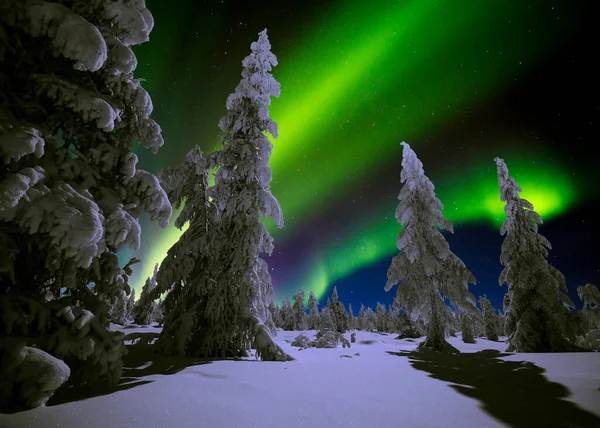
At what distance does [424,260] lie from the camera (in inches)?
586

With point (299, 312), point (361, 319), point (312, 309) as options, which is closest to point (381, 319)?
point (361, 319)

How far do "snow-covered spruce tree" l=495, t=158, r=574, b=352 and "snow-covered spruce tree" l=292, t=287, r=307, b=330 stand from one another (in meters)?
59.2

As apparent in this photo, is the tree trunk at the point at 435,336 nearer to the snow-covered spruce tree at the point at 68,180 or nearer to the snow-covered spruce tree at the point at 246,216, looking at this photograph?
the snow-covered spruce tree at the point at 246,216

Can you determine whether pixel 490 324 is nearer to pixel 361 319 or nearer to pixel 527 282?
pixel 527 282

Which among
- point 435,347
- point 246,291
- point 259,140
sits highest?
point 259,140

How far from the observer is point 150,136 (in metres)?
5.15

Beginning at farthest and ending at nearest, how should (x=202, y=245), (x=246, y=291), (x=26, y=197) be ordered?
(x=202, y=245) < (x=246, y=291) < (x=26, y=197)

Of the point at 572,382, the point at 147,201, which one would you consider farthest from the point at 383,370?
the point at 147,201

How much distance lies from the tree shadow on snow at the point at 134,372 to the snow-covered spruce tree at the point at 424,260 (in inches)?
474

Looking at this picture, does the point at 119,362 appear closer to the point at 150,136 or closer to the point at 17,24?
the point at 150,136

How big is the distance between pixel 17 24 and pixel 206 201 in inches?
335

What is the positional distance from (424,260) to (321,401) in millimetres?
13026

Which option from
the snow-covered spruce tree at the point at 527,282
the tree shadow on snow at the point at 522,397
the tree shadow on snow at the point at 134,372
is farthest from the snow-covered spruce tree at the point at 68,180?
the snow-covered spruce tree at the point at 527,282

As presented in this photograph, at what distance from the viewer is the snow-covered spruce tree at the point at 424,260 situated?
1417 cm
